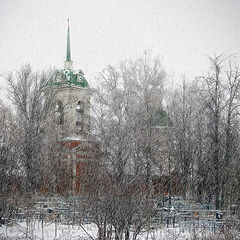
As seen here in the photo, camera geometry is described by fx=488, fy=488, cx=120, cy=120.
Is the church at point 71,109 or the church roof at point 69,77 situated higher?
the church roof at point 69,77

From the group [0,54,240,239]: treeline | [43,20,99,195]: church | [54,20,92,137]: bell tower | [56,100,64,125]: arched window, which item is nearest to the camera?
[0,54,240,239]: treeline

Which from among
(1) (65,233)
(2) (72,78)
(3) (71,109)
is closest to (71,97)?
(3) (71,109)

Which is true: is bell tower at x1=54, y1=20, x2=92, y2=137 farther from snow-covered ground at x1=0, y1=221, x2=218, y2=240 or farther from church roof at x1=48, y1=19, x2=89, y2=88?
snow-covered ground at x1=0, y1=221, x2=218, y2=240

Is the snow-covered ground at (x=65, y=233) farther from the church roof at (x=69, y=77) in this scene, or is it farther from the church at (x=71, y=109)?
the church roof at (x=69, y=77)

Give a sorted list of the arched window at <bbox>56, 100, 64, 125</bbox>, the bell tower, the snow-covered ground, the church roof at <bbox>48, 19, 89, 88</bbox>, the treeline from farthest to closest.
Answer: the church roof at <bbox>48, 19, 89, 88</bbox>
the bell tower
the arched window at <bbox>56, 100, 64, 125</bbox>
the treeline
the snow-covered ground

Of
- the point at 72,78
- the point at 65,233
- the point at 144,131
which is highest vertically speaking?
the point at 72,78

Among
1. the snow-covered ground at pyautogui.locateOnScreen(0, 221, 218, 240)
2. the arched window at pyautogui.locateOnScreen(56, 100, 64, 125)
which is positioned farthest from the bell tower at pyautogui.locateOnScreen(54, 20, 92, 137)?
the snow-covered ground at pyautogui.locateOnScreen(0, 221, 218, 240)

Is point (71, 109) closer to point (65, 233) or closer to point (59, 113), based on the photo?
point (59, 113)

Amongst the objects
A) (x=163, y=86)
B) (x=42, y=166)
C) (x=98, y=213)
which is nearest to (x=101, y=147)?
(x=42, y=166)

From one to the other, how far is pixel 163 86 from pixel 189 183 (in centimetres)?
701

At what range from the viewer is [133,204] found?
13.0m

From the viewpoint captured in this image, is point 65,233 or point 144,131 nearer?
point 65,233

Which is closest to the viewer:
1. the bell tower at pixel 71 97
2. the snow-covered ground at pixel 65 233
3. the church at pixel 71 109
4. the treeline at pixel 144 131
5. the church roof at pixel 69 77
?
the snow-covered ground at pixel 65 233

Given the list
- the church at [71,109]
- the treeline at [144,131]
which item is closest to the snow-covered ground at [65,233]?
the treeline at [144,131]
